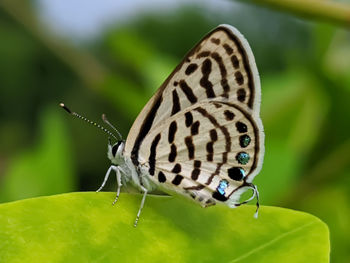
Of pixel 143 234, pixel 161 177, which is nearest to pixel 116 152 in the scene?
pixel 161 177

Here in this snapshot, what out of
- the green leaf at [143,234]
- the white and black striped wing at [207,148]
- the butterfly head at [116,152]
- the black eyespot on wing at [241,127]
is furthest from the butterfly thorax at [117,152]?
the green leaf at [143,234]

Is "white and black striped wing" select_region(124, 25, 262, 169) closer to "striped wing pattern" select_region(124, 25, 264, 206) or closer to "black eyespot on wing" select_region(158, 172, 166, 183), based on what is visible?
"striped wing pattern" select_region(124, 25, 264, 206)

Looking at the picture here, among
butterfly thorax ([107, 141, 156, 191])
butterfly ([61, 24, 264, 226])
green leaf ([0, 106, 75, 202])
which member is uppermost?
butterfly ([61, 24, 264, 226])

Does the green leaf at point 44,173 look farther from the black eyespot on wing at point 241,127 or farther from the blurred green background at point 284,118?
the black eyespot on wing at point 241,127

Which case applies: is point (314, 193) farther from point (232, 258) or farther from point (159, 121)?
point (232, 258)

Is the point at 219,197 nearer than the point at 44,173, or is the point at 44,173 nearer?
the point at 219,197

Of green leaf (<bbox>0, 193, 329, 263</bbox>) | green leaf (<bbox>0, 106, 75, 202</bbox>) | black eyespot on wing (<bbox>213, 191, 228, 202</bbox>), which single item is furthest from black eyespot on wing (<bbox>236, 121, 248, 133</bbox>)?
green leaf (<bbox>0, 106, 75, 202</bbox>)

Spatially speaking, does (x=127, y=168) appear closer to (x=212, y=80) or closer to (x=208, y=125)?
(x=208, y=125)
